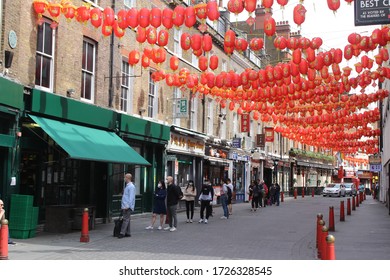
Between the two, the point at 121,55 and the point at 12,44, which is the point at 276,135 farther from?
the point at 12,44

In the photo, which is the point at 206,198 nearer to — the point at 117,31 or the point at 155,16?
the point at 117,31

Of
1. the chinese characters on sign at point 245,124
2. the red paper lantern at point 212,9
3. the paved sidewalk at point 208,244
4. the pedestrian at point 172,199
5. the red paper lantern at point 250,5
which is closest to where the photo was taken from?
the paved sidewalk at point 208,244

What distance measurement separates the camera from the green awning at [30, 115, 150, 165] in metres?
13.8

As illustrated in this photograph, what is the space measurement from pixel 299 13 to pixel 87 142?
7.33 m

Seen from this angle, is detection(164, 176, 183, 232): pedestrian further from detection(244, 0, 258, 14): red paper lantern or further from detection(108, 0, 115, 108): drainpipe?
detection(244, 0, 258, 14): red paper lantern

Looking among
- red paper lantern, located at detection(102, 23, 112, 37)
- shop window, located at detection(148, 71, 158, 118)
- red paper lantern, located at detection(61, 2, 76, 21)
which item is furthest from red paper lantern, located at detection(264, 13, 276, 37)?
shop window, located at detection(148, 71, 158, 118)

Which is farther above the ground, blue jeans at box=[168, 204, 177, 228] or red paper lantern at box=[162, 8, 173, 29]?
red paper lantern at box=[162, 8, 173, 29]

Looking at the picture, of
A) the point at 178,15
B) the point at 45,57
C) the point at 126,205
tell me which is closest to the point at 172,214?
the point at 126,205

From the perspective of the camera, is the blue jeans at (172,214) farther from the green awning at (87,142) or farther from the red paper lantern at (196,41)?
the red paper lantern at (196,41)

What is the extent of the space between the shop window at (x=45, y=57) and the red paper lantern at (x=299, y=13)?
7662mm

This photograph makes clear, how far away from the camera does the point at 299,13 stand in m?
12.2

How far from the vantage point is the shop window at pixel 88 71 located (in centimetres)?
1749

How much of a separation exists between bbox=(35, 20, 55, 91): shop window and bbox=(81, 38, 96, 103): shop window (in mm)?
1935

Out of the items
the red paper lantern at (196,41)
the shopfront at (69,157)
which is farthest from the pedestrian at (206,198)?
the red paper lantern at (196,41)
